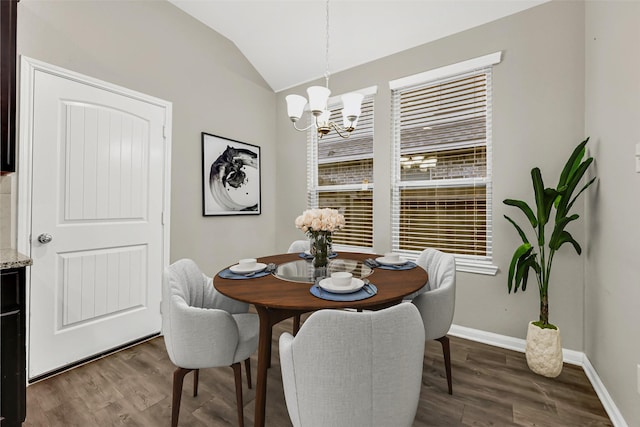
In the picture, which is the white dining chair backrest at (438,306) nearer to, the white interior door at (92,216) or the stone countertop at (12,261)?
the stone countertop at (12,261)

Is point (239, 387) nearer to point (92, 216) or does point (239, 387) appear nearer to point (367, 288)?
point (367, 288)

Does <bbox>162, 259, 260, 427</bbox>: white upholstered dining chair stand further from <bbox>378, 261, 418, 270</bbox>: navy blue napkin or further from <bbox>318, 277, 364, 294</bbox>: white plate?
<bbox>378, 261, 418, 270</bbox>: navy blue napkin

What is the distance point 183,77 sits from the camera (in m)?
2.88

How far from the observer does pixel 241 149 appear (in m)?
3.49

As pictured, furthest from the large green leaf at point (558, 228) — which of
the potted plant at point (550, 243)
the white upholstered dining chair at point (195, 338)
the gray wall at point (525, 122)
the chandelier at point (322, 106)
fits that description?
the white upholstered dining chair at point (195, 338)

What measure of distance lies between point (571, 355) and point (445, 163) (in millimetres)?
1829

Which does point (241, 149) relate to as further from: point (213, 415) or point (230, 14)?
point (213, 415)

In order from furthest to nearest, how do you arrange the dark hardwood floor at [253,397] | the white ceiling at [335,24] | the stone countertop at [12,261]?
the white ceiling at [335,24], the dark hardwood floor at [253,397], the stone countertop at [12,261]

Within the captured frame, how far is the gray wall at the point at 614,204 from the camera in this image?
1.50 meters

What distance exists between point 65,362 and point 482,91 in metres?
4.01

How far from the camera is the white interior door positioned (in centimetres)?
204

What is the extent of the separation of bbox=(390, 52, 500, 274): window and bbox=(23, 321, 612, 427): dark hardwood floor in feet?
2.90

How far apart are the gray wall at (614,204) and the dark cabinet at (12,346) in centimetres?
307

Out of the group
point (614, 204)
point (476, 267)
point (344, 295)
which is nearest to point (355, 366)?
point (344, 295)
